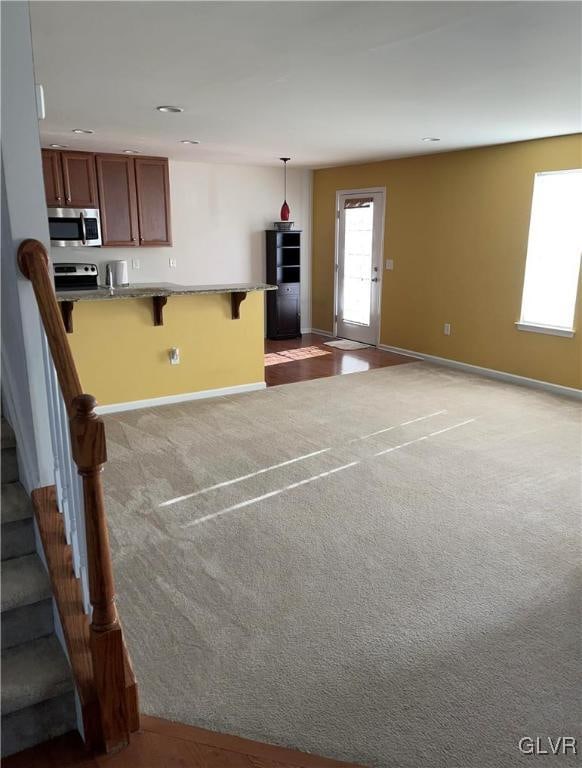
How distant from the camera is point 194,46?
2486 millimetres

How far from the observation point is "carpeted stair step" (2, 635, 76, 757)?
5.31 feet

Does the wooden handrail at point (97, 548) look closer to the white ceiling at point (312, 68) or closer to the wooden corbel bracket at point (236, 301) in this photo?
the white ceiling at point (312, 68)

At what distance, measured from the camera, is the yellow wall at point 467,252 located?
5.31 metres

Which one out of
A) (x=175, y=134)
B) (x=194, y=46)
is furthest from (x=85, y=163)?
(x=194, y=46)

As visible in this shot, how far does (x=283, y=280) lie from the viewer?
25.3ft

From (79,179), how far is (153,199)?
831mm

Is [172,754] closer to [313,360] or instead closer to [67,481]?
[67,481]

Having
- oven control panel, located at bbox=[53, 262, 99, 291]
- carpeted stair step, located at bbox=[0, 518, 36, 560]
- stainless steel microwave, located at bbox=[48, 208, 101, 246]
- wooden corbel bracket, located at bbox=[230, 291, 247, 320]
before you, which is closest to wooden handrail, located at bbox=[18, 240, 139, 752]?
carpeted stair step, located at bbox=[0, 518, 36, 560]

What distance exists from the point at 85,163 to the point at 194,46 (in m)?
4.02

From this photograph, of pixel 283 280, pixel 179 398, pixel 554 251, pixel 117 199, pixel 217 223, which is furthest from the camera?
pixel 283 280

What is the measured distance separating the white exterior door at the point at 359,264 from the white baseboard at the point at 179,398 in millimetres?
2478

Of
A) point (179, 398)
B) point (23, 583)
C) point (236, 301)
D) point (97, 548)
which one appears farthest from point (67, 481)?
point (236, 301)

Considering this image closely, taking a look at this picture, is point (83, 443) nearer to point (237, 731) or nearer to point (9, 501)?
point (9, 501)

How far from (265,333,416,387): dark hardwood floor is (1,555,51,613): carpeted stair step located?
3.77 metres
